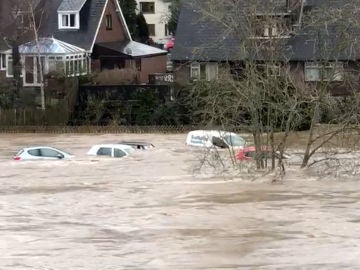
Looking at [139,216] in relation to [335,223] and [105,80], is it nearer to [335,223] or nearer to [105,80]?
[335,223]

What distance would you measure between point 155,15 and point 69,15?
78.2ft

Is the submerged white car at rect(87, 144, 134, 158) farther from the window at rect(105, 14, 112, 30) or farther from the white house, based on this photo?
the white house

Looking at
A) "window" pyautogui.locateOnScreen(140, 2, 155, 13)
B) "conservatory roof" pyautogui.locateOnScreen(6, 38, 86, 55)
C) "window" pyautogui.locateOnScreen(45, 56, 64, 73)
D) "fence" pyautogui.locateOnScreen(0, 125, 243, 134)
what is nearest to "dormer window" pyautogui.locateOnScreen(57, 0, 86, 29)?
"conservatory roof" pyautogui.locateOnScreen(6, 38, 86, 55)

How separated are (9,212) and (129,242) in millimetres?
4973

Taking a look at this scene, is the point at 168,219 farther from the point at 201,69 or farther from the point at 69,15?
the point at 69,15

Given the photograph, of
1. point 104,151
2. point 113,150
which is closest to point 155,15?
point 104,151

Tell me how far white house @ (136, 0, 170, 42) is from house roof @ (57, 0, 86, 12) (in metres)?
22.3

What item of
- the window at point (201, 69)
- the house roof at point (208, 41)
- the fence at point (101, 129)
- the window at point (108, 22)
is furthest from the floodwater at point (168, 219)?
the window at point (108, 22)

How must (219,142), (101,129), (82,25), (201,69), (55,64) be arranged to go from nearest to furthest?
(219,142), (101,129), (201,69), (55,64), (82,25)

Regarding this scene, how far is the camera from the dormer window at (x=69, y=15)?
57.2m

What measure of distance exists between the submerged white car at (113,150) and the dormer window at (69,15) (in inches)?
996

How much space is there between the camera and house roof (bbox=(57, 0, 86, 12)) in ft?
187

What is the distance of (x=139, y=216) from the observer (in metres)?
20.0

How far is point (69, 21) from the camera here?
2269 inches
